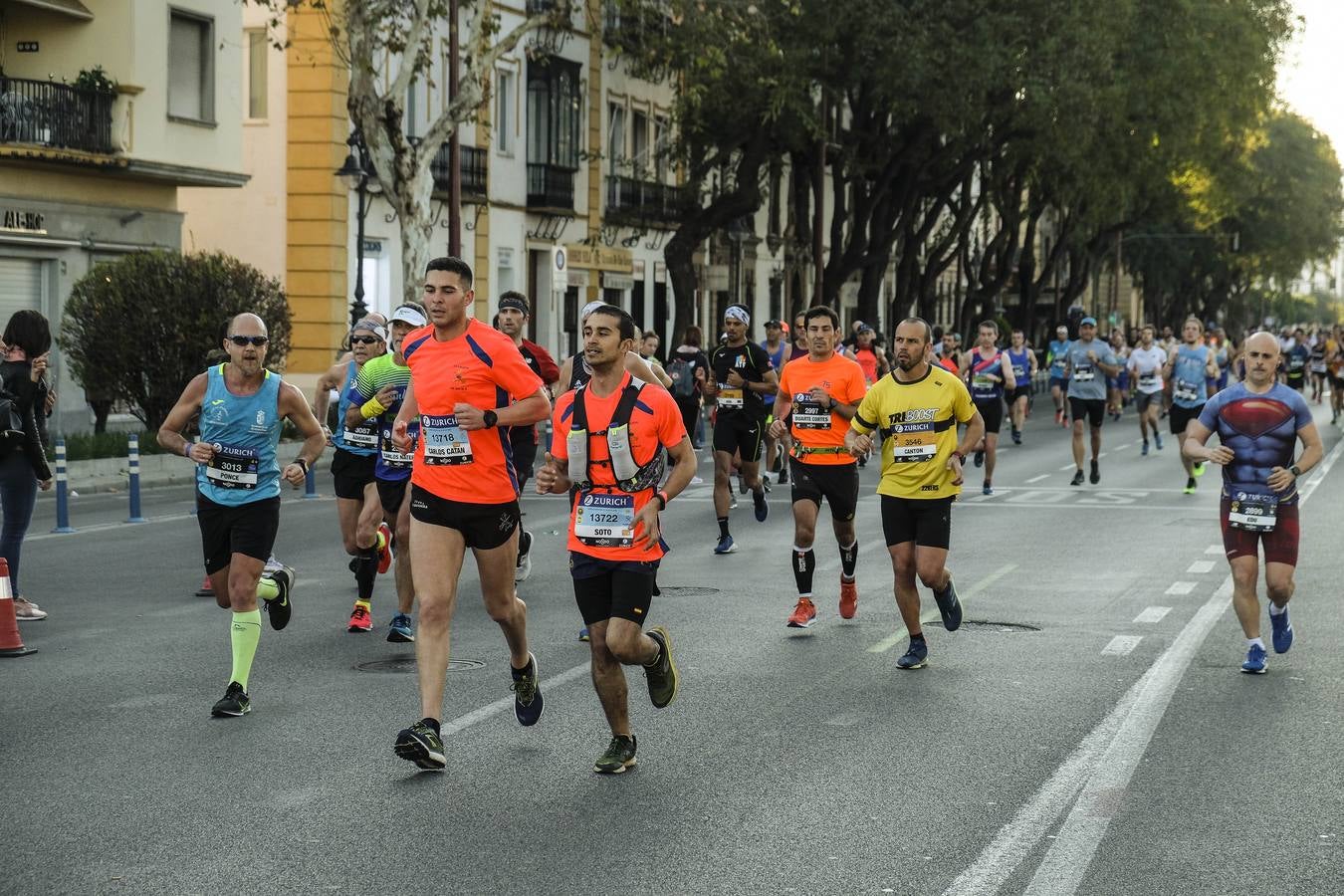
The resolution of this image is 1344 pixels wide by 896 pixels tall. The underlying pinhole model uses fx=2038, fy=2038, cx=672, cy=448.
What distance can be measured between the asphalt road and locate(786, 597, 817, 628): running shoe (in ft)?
0.33

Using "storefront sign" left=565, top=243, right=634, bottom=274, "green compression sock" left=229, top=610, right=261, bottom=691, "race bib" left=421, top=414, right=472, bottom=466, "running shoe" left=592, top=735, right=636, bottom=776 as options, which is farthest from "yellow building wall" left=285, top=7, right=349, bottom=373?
"running shoe" left=592, top=735, right=636, bottom=776

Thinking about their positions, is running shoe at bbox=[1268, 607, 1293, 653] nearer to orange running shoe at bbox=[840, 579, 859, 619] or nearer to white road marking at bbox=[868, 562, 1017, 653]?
white road marking at bbox=[868, 562, 1017, 653]

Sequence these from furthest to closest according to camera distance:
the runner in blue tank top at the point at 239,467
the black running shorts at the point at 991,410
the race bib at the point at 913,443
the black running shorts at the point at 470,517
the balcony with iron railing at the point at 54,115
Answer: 1. the balcony with iron railing at the point at 54,115
2. the black running shorts at the point at 991,410
3. the race bib at the point at 913,443
4. the runner in blue tank top at the point at 239,467
5. the black running shorts at the point at 470,517

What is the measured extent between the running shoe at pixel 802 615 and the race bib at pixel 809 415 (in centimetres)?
107

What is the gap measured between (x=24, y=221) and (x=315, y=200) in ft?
24.8

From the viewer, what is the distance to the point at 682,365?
27094 millimetres

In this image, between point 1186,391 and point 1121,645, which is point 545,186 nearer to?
point 1186,391

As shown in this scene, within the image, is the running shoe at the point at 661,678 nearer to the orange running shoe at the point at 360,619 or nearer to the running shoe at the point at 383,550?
the orange running shoe at the point at 360,619

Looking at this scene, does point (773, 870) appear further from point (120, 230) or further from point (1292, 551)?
point (120, 230)

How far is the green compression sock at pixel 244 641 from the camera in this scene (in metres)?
8.62

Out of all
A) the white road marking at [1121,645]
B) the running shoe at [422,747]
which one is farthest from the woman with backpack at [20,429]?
the white road marking at [1121,645]

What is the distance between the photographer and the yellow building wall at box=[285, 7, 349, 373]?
3534cm

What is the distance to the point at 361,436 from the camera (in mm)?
11367

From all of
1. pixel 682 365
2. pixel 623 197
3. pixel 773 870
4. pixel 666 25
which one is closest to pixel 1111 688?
pixel 773 870
